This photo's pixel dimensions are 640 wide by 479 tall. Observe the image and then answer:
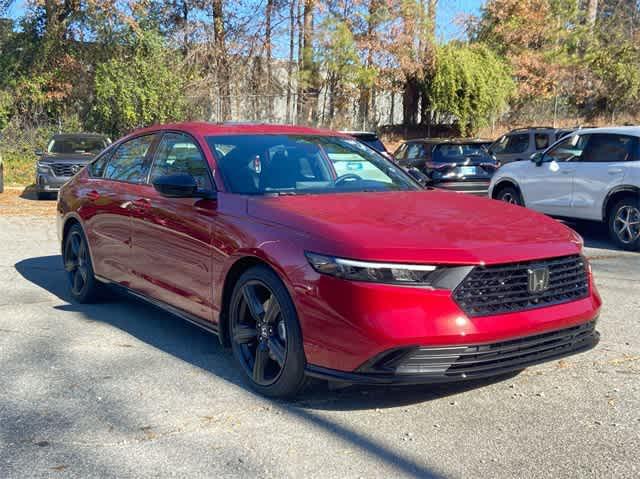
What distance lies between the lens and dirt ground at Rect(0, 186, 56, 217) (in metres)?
14.5

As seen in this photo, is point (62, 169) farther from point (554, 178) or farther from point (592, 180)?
point (592, 180)

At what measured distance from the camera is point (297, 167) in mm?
5293

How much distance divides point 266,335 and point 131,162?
2565 millimetres

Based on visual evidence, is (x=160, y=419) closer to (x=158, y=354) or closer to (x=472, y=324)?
(x=158, y=354)

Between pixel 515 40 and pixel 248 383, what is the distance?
29585 mm

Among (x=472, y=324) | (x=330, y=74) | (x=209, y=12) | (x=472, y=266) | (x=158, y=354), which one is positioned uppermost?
(x=209, y=12)

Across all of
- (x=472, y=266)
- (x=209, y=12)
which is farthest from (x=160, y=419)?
(x=209, y=12)

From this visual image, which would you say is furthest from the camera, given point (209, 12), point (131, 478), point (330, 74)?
point (330, 74)

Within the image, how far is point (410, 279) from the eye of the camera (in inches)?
150

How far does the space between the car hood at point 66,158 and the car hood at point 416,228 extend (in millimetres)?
13169

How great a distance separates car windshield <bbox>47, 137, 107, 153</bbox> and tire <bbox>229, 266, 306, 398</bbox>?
46.6ft

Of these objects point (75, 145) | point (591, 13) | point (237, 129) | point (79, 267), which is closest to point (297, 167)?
point (237, 129)

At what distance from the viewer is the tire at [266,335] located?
416cm

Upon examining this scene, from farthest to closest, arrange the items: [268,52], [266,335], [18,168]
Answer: [268,52] → [18,168] → [266,335]
